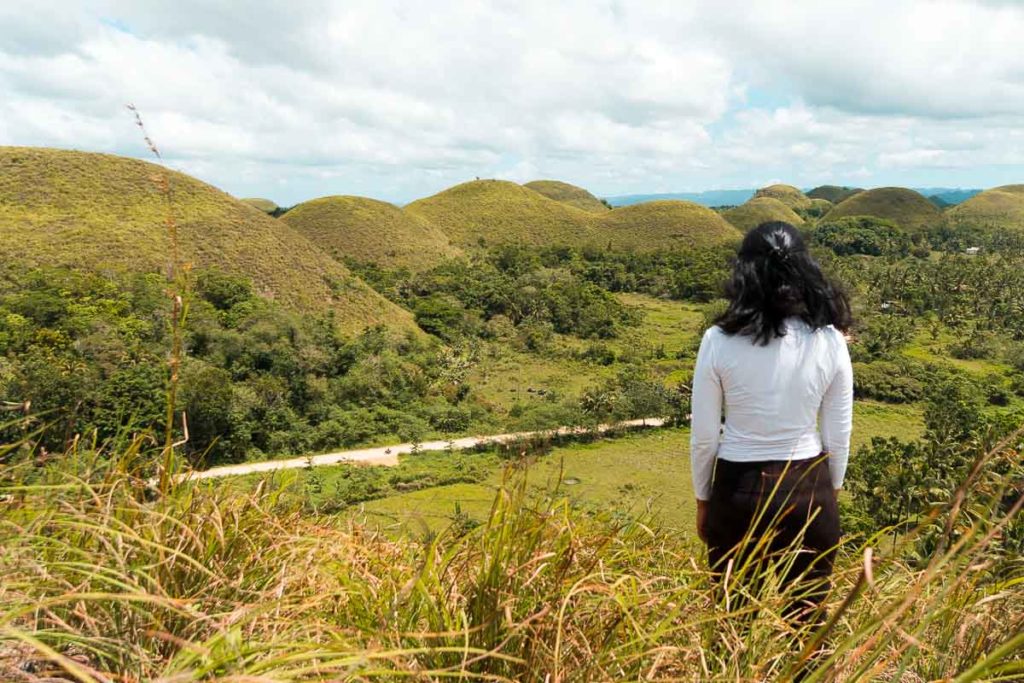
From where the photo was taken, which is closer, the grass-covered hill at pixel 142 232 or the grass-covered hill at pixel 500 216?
the grass-covered hill at pixel 142 232

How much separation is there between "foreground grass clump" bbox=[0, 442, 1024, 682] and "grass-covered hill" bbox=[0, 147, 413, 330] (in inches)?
1418

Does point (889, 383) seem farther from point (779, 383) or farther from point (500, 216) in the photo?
point (500, 216)

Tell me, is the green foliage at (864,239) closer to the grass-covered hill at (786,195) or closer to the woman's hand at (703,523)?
the grass-covered hill at (786,195)

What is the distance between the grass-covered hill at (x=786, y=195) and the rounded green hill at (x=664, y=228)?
191 feet

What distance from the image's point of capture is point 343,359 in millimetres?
30578

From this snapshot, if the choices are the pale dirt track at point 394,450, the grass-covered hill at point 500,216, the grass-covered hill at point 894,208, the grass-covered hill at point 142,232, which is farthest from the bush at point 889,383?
the grass-covered hill at point 894,208

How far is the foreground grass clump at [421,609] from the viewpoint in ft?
3.83

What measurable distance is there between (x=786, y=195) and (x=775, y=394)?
142245 millimetres

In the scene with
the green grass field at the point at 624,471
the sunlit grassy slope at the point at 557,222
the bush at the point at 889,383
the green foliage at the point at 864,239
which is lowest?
the green grass field at the point at 624,471

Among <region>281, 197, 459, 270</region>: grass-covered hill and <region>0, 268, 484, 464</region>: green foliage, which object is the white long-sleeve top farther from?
<region>281, 197, 459, 270</region>: grass-covered hill

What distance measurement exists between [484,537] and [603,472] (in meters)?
23.0

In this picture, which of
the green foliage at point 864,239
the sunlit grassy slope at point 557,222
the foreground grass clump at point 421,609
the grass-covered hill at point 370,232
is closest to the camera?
the foreground grass clump at point 421,609

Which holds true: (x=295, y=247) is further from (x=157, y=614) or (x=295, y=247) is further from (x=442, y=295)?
(x=157, y=614)

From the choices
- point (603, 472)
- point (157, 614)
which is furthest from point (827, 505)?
point (603, 472)
